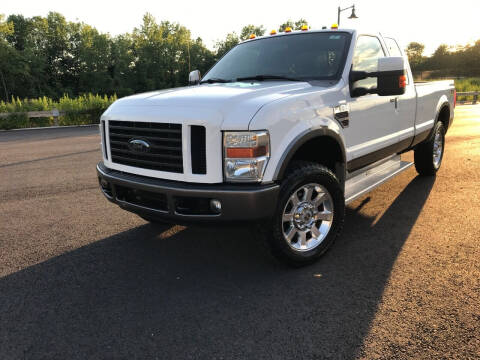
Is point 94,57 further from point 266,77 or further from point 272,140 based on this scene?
point 272,140

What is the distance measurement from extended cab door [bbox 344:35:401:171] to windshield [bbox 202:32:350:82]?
22cm

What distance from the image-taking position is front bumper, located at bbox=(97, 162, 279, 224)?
8.91ft

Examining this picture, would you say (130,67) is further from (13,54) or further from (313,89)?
(313,89)

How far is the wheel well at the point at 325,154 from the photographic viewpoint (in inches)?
133

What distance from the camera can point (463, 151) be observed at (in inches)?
324

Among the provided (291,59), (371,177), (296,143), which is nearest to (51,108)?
(291,59)

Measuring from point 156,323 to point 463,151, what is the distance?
784 centimetres

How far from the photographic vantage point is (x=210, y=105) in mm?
2844

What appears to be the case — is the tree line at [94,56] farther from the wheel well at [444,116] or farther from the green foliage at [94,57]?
the wheel well at [444,116]

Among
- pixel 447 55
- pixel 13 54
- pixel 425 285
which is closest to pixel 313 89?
pixel 425 285

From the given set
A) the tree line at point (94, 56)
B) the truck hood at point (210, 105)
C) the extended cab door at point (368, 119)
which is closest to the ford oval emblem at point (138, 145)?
the truck hood at point (210, 105)

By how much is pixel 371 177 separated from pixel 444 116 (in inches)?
111

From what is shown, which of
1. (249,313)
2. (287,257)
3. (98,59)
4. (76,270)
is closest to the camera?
(249,313)

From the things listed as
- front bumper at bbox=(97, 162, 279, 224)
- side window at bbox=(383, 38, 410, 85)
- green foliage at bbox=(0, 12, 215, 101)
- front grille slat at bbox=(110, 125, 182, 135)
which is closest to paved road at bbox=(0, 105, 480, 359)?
front bumper at bbox=(97, 162, 279, 224)
